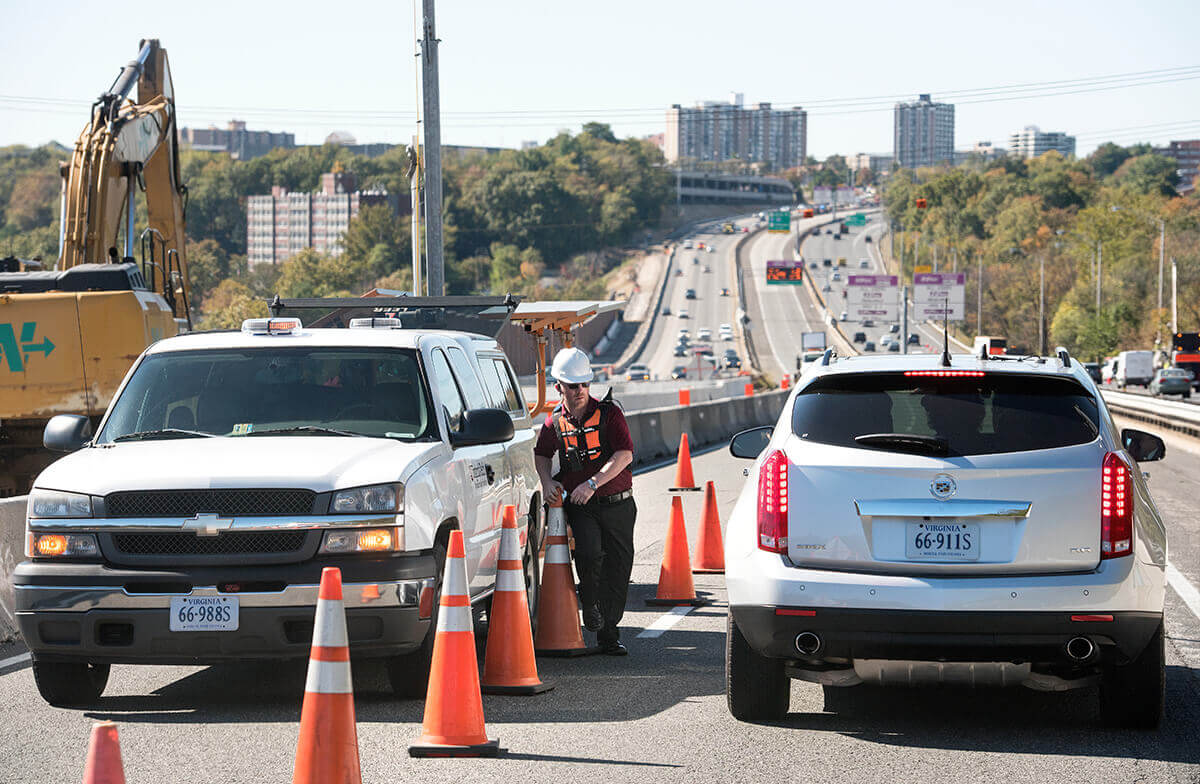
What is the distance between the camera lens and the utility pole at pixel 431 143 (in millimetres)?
22688

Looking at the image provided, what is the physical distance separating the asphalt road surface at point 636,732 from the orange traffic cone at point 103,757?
6.95 feet

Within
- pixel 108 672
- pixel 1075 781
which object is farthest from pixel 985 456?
pixel 108 672

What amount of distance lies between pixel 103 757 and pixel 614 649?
17.6ft

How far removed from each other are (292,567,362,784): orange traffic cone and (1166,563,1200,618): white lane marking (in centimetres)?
707

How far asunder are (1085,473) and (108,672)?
4.84 metres

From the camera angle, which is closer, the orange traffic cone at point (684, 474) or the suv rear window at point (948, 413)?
the suv rear window at point (948, 413)

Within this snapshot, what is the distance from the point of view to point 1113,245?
150875mm

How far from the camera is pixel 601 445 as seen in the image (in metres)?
9.78

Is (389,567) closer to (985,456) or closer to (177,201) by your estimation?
(985,456)

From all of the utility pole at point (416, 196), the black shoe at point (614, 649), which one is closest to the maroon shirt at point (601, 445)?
the black shoe at point (614, 649)

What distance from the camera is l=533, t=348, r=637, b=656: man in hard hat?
376 inches

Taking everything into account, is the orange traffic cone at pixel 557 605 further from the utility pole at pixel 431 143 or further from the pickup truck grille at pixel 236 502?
the utility pole at pixel 431 143

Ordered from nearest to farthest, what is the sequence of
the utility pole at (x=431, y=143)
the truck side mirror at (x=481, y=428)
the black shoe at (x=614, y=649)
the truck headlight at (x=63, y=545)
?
the truck headlight at (x=63, y=545), the truck side mirror at (x=481, y=428), the black shoe at (x=614, y=649), the utility pole at (x=431, y=143)

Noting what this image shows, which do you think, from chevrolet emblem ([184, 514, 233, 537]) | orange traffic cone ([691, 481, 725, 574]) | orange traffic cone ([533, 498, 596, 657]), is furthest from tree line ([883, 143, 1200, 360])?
chevrolet emblem ([184, 514, 233, 537])
